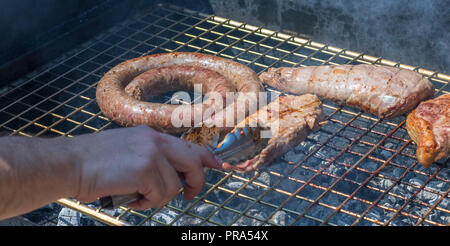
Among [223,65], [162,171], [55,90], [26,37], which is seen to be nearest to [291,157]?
[223,65]

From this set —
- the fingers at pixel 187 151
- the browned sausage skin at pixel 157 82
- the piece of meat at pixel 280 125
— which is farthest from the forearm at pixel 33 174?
the browned sausage skin at pixel 157 82

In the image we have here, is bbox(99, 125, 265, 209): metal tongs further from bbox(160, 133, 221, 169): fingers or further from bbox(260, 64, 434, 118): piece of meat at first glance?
bbox(260, 64, 434, 118): piece of meat

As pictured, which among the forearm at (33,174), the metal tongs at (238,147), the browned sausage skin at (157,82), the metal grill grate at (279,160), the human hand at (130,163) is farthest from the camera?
the browned sausage skin at (157,82)

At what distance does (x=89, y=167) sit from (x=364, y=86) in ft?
7.60

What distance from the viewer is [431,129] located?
356 cm

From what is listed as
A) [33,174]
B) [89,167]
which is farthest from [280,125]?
[33,174]

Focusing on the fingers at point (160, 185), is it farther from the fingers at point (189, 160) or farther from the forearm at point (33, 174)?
the forearm at point (33, 174)

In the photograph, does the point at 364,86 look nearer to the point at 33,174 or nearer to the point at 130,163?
the point at 130,163

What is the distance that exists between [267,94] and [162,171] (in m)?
2.04

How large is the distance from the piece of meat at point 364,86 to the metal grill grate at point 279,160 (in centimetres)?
14

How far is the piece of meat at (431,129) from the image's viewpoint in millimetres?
3428

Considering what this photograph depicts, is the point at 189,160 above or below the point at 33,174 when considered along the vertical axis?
below

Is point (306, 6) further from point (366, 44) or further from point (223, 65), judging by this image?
point (223, 65)
